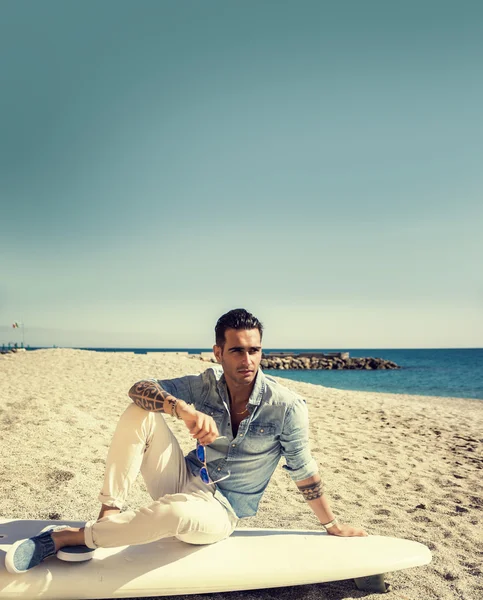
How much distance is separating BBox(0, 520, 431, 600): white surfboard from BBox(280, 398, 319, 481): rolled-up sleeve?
42 cm

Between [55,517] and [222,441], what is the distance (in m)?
1.84

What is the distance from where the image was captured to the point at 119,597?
2279 millimetres

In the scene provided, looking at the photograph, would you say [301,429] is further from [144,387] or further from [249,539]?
[144,387]

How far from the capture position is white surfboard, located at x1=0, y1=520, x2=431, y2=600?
2.25 meters

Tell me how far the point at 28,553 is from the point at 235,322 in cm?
151

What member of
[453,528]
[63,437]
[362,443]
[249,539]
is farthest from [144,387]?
[362,443]

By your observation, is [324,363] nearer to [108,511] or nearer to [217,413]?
[217,413]

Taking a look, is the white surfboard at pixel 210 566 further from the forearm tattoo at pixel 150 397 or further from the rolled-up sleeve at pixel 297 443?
the forearm tattoo at pixel 150 397

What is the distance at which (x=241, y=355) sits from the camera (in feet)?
8.70

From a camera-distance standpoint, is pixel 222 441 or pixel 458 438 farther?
pixel 458 438

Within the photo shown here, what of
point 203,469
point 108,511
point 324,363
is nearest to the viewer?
point 108,511

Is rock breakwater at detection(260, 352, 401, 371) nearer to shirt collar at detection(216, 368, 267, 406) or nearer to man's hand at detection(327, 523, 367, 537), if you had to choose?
man's hand at detection(327, 523, 367, 537)

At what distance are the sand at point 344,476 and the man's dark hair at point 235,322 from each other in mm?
1202

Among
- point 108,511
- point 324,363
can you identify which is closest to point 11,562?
point 108,511
